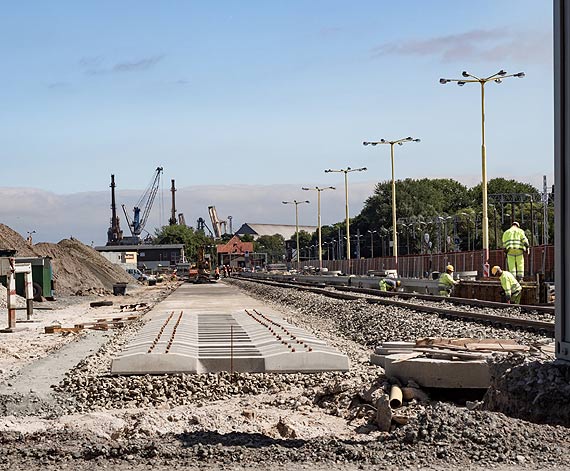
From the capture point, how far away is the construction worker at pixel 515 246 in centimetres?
2608

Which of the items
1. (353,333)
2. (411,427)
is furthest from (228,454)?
(353,333)

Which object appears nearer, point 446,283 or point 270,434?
point 270,434

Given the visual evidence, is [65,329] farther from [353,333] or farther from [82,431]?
[82,431]

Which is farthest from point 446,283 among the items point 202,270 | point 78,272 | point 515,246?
point 202,270

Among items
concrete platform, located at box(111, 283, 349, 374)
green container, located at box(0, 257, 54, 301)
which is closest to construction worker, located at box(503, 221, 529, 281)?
concrete platform, located at box(111, 283, 349, 374)

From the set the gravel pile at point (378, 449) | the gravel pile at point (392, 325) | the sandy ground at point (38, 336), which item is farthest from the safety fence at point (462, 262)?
the gravel pile at point (378, 449)

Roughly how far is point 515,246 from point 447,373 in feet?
53.8

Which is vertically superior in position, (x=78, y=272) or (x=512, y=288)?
(x=512, y=288)

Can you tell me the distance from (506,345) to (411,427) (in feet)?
15.5

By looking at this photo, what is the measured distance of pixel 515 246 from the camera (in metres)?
26.4

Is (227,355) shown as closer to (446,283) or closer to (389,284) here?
(446,283)

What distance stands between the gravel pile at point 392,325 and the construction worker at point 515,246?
3.14 metres

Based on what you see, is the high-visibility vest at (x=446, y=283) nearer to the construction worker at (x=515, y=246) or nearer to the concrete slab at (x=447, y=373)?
the construction worker at (x=515, y=246)

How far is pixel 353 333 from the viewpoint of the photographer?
2311 cm
